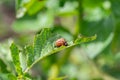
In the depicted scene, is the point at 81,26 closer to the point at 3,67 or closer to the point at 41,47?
the point at 3,67

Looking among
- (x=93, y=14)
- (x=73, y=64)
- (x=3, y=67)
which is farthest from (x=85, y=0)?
(x=73, y=64)

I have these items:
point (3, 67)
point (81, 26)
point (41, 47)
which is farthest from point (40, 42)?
point (81, 26)

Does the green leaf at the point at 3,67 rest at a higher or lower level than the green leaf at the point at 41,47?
higher

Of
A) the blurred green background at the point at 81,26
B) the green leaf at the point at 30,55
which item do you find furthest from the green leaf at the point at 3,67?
the green leaf at the point at 30,55

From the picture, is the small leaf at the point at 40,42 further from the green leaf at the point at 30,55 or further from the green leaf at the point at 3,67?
the green leaf at the point at 3,67

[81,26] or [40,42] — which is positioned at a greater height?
[81,26]

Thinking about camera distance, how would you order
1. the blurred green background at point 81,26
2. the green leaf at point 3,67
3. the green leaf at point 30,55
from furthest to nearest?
the blurred green background at point 81,26
the green leaf at point 3,67
the green leaf at point 30,55

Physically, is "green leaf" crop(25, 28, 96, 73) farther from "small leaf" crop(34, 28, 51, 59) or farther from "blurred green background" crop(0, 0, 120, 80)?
"blurred green background" crop(0, 0, 120, 80)

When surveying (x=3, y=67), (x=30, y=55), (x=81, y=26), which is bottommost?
(x=30, y=55)

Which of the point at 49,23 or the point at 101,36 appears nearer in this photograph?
the point at 101,36

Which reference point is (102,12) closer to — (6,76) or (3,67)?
(3,67)

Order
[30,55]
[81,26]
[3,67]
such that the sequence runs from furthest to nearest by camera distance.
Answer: [81,26] < [3,67] < [30,55]
